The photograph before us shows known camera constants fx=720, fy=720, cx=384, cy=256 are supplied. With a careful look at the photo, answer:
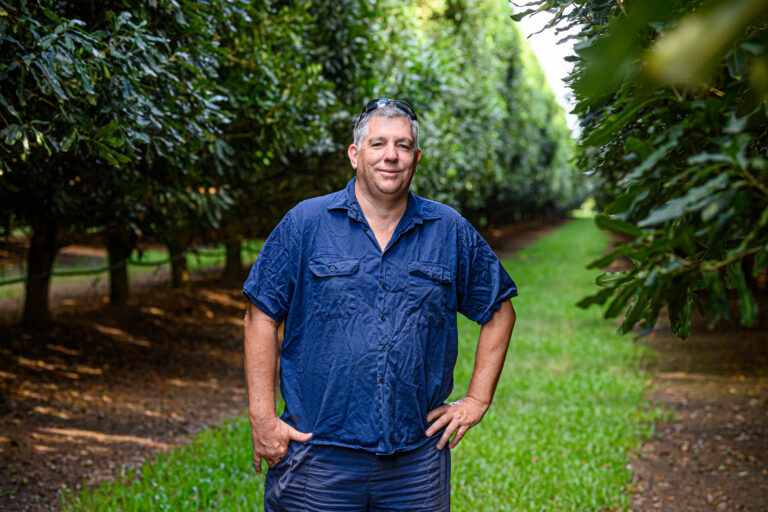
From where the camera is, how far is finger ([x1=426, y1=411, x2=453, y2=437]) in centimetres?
272

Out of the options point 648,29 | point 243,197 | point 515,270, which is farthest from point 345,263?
point 515,270

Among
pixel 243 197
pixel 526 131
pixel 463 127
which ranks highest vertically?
pixel 526 131

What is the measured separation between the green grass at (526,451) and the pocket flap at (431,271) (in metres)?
3.14

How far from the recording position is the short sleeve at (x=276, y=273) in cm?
266

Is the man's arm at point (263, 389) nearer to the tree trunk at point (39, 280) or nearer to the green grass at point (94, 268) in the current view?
the tree trunk at point (39, 280)

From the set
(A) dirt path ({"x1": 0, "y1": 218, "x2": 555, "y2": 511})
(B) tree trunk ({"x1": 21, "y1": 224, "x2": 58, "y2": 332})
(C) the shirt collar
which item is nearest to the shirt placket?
(C) the shirt collar

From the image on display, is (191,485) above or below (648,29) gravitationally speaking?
below

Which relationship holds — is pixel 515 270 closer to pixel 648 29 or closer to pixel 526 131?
pixel 526 131

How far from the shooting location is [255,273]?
105 inches

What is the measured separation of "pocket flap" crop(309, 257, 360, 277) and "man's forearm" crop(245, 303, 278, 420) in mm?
268

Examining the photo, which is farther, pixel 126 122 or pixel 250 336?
pixel 126 122

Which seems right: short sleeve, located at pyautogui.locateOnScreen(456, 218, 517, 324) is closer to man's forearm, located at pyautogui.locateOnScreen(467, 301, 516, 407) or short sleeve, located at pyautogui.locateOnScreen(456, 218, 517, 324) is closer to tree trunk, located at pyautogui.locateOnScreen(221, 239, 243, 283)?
man's forearm, located at pyautogui.locateOnScreen(467, 301, 516, 407)

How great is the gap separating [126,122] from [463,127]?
527 inches

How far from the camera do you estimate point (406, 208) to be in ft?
9.15
